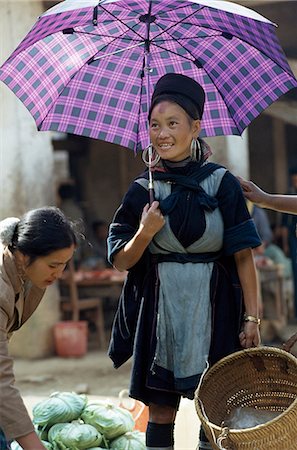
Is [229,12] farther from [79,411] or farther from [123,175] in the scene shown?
[123,175]

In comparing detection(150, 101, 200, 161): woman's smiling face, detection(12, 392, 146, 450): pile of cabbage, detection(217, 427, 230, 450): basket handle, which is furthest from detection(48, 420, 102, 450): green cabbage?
detection(150, 101, 200, 161): woman's smiling face

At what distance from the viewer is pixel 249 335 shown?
3447 mm

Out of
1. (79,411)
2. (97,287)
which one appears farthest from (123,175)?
(79,411)

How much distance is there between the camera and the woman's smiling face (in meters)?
3.42

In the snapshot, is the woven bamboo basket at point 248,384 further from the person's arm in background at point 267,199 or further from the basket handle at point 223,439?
the person's arm in background at point 267,199

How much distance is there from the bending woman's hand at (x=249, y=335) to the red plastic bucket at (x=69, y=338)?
5.31m

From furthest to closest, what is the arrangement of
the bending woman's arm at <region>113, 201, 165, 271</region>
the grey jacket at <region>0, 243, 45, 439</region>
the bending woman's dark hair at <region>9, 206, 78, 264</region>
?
the bending woman's arm at <region>113, 201, 165, 271</region>, the bending woman's dark hair at <region>9, 206, 78, 264</region>, the grey jacket at <region>0, 243, 45, 439</region>

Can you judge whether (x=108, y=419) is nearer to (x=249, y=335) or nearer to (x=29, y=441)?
(x=249, y=335)

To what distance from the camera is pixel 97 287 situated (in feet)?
31.8

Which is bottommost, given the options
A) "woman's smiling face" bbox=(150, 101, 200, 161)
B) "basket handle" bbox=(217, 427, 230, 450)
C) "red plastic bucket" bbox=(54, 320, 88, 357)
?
"red plastic bucket" bbox=(54, 320, 88, 357)

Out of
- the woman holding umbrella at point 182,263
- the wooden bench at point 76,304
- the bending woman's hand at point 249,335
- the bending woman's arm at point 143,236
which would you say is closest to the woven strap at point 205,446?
the woman holding umbrella at point 182,263

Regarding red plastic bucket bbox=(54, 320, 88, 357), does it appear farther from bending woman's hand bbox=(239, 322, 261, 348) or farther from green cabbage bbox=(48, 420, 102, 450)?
bending woman's hand bbox=(239, 322, 261, 348)

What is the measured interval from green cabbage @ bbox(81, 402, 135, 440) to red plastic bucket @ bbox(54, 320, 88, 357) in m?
4.20

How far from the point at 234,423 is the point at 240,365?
0.71 ft
